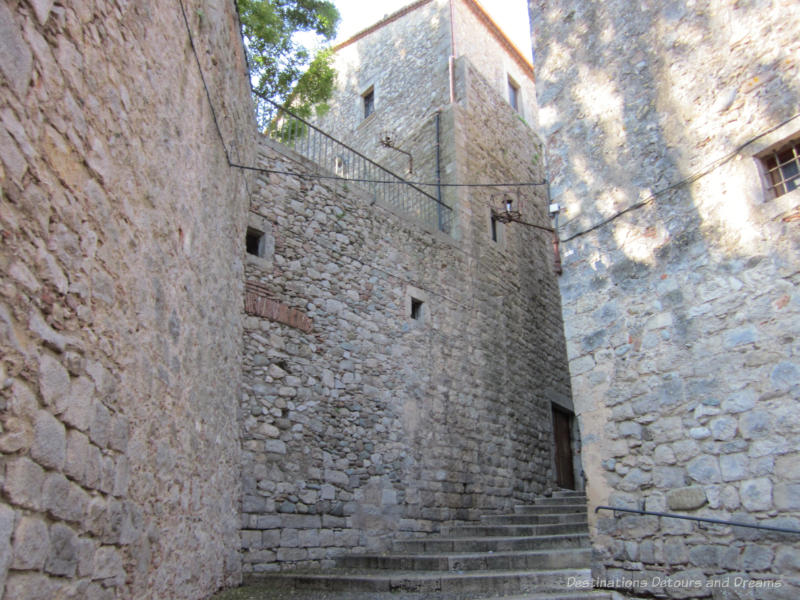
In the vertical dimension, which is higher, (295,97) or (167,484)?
(295,97)

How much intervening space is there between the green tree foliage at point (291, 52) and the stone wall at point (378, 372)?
236 cm

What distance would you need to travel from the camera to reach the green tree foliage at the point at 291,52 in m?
9.16

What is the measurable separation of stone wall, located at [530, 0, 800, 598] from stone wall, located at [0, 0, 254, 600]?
3343 mm

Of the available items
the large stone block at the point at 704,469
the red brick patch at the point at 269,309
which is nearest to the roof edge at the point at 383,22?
the red brick patch at the point at 269,309

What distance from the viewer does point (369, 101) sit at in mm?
13898

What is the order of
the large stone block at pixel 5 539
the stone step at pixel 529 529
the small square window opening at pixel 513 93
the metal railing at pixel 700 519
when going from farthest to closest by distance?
the small square window opening at pixel 513 93, the stone step at pixel 529 529, the metal railing at pixel 700 519, the large stone block at pixel 5 539

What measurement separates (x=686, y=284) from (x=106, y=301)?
4388 mm

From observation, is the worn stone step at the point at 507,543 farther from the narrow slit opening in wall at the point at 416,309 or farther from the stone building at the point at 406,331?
the narrow slit opening in wall at the point at 416,309

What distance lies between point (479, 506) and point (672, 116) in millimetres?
5452

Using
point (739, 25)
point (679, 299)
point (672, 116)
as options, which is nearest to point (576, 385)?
point (679, 299)

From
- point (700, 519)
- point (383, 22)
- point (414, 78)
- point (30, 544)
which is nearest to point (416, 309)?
point (700, 519)

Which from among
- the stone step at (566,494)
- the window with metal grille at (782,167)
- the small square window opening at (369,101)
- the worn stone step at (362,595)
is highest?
the small square window opening at (369,101)

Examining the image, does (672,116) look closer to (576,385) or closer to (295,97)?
(576,385)

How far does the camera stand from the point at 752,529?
4.29 m
